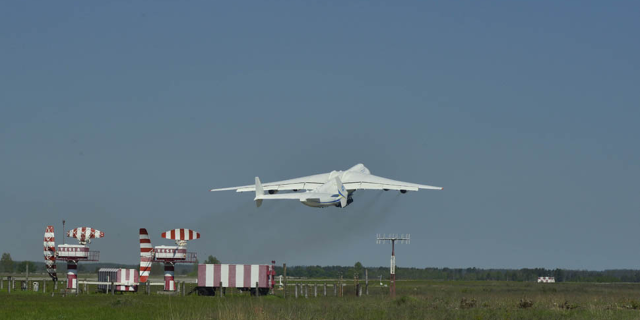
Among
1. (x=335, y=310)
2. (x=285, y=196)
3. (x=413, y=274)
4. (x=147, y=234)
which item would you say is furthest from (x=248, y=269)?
(x=413, y=274)

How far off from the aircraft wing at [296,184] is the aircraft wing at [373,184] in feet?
10.4

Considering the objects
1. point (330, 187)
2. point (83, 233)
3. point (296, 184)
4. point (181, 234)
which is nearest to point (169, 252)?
point (181, 234)

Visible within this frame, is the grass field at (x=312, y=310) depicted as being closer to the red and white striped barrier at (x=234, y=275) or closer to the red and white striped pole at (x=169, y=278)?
the red and white striped barrier at (x=234, y=275)

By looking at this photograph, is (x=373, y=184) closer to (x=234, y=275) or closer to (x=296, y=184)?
(x=296, y=184)

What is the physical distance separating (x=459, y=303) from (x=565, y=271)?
149m

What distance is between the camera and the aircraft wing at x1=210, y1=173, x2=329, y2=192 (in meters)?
94.6

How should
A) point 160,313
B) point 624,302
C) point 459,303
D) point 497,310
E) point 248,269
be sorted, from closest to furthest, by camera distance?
point 160,313 < point 497,310 < point 459,303 < point 624,302 < point 248,269

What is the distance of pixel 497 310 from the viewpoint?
160ft

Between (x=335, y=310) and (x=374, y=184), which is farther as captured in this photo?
(x=374, y=184)

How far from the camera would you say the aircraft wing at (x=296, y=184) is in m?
94.6

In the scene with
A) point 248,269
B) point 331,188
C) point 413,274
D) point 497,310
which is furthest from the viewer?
point 413,274

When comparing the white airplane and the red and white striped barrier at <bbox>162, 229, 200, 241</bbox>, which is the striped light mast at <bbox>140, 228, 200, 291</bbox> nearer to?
the red and white striped barrier at <bbox>162, 229, 200, 241</bbox>

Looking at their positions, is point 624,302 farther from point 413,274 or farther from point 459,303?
point 413,274

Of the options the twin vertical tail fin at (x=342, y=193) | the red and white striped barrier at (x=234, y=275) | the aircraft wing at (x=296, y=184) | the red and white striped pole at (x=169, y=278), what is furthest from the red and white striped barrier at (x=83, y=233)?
the twin vertical tail fin at (x=342, y=193)
